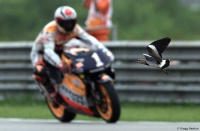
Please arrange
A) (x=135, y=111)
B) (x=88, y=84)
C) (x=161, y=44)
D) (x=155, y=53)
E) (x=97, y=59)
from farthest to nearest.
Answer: (x=135, y=111) → (x=88, y=84) → (x=97, y=59) → (x=161, y=44) → (x=155, y=53)

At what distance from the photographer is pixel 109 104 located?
11.3 meters

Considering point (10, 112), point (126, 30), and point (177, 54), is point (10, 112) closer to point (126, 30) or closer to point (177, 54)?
point (177, 54)

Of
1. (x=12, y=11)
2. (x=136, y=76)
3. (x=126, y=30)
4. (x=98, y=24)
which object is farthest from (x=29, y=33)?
(x=136, y=76)

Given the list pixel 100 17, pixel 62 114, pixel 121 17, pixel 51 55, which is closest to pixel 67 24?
pixel 51 55

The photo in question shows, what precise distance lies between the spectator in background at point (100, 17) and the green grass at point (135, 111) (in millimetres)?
2153

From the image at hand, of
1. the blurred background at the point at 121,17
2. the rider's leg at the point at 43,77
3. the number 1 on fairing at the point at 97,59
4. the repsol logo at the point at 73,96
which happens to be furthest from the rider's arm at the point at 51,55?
the blurred background at the point at 121,17

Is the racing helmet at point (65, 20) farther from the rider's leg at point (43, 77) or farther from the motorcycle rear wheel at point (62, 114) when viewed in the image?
the motorcycle rear wheel at point (62, 114)

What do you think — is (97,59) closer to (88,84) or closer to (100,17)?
(88,84)

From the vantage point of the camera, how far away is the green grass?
13.2m

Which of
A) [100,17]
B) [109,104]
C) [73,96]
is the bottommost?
[100,17]

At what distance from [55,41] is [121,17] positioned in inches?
746

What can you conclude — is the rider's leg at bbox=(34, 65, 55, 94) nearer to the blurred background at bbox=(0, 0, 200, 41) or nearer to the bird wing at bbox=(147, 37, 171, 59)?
the bird wing at bbox=(147, 37, 171, 59)

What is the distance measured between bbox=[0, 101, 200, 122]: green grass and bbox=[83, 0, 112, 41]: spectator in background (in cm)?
215

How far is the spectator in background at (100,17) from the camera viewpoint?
1791 cm
